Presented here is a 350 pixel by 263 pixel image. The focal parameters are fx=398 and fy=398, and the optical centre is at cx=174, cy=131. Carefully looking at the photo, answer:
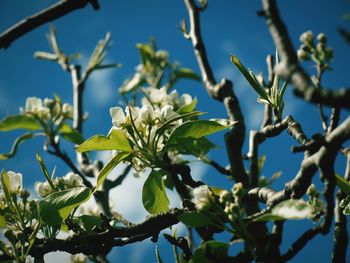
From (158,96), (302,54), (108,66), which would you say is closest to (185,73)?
(108,66)

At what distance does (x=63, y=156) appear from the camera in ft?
7.13

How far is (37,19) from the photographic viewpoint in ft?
4.13

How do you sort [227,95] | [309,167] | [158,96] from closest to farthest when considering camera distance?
[309,167], [227,95], [158,96]

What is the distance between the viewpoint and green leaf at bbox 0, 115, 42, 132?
2.30m

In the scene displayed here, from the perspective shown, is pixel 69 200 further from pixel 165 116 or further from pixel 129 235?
pixel 165 116

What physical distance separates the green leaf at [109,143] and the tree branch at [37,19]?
400 millimetres

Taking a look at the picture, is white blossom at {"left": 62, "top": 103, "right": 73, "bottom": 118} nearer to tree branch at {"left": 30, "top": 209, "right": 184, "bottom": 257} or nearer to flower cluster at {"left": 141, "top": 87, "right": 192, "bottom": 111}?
flower cluster at {"left": 141, "top": 87, "right": 192, "bottom": 111}

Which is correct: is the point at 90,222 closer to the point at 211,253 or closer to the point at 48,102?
the point at 211,253

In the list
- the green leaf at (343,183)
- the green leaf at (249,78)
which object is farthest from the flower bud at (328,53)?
the green leaf at (343,183)

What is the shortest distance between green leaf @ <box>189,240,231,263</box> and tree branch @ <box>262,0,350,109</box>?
1.84ft

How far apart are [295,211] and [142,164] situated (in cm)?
72

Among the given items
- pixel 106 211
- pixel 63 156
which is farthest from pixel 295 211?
pixel 63 156

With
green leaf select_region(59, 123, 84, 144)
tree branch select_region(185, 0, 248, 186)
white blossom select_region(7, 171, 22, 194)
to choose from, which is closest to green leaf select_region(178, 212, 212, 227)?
tree branch select_region(185, 0, 248, 186)

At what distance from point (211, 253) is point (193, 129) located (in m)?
0.42
